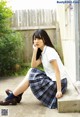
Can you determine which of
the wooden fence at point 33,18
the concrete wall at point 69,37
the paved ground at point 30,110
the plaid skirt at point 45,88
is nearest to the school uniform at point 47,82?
the plaid skirt at point 45,88

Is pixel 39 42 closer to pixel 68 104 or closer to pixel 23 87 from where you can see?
pixel 23 87

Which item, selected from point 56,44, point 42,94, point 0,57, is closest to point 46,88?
point 42,94

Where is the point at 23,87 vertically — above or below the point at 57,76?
below

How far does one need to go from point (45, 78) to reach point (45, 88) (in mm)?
155

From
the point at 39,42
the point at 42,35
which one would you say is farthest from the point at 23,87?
the point at 42,35

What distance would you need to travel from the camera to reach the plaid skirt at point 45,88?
4.27 metres

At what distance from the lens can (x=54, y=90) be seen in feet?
14.0

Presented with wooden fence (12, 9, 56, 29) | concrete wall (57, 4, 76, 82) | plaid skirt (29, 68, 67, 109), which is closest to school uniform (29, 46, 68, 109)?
plaid skirt (29, 68, 67, 109)

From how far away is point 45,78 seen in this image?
172 inches

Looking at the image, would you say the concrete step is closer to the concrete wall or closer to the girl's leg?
the girl's leg

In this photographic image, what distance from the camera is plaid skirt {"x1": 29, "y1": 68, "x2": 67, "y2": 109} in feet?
14.0

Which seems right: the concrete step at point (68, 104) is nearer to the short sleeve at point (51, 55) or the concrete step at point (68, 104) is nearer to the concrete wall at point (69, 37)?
the short sleeve at point (51, 55)

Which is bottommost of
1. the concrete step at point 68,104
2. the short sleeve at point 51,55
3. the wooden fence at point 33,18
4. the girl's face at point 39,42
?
the concrete step at point 68,104

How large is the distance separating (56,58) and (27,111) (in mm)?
862
